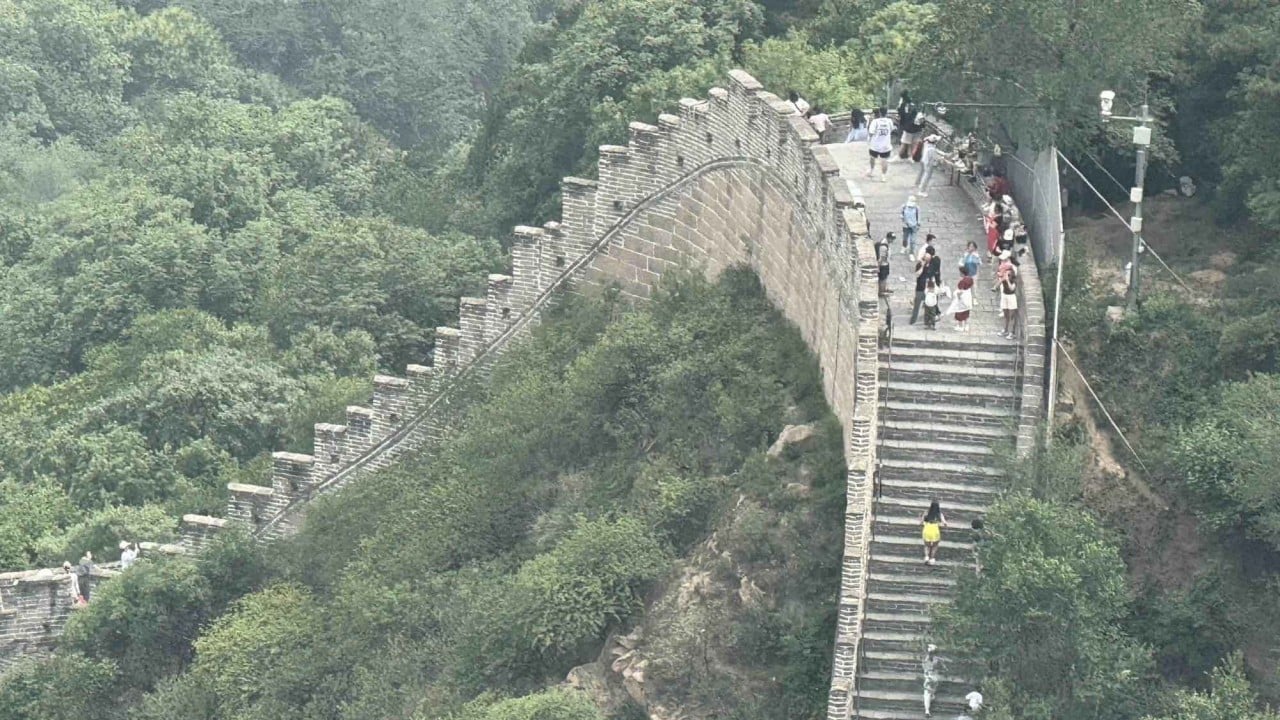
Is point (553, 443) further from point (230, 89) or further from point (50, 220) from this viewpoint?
point (230, 89)

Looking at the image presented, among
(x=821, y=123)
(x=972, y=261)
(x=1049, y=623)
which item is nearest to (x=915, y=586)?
(x=1049, y=623)

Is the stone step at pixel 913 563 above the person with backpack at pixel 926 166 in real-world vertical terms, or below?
below

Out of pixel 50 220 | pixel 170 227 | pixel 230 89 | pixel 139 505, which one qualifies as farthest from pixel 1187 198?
pixel 230 89

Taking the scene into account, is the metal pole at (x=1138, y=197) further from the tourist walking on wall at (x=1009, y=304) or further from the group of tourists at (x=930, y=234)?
the tourist walking on wall at (x=1009, y=304)

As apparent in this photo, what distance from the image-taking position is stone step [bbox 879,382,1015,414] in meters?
47.6

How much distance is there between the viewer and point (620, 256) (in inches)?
2329

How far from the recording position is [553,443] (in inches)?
2173

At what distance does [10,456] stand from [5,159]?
41.3 metres

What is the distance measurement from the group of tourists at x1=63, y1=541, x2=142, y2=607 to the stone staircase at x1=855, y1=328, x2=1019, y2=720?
17453 millimetres

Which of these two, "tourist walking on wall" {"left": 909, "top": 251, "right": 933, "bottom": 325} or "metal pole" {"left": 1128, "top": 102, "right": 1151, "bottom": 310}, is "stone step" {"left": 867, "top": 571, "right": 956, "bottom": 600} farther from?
"metal pole" {"left": 1128, "top": 102, "right": 1151, "bottom": 310}

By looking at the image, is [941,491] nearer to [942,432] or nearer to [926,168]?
[942,432]

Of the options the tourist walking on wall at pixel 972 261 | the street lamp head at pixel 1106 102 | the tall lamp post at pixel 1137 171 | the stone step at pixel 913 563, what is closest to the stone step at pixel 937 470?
the stone step at pixel 913 563

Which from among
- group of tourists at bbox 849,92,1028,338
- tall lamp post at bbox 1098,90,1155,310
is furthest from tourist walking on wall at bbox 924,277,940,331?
tall lamp post at bbox 1098,90,1155,310

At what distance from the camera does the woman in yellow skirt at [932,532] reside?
150ft
